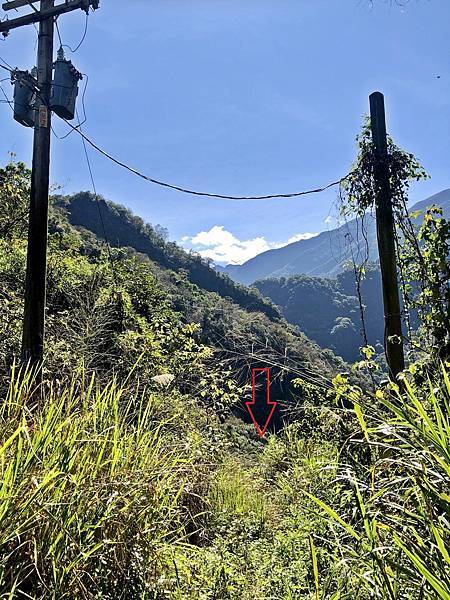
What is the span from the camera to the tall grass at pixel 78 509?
5.79ft

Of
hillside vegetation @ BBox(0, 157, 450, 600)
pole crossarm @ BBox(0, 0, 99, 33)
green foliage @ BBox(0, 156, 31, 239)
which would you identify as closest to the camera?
hillside vegetation @ BBox(0, 157, 450, 600)

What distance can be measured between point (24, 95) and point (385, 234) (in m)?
3.71

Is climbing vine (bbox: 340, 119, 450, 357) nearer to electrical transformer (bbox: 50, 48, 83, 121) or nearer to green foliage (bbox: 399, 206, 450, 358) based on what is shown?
green foliage (bbox: 399, 206, 450, 358)

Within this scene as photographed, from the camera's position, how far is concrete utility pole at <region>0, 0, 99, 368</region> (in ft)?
14.5

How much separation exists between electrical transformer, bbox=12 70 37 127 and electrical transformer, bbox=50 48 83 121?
8.2 inches

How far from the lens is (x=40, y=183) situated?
4.56 meters

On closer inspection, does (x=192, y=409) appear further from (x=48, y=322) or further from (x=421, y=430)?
(x=421, y=430)

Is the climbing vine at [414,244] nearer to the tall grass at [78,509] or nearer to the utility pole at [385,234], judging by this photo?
the utility pole at [385,234]

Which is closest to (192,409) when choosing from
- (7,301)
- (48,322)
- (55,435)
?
(48,322)

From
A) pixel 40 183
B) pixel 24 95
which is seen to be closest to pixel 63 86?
pixel 24 95

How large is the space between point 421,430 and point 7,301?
6.51 m

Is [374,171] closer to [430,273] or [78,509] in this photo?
[430,273]

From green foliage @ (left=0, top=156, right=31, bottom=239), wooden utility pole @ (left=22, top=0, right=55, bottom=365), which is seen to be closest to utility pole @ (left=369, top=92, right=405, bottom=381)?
wooden utility pole @ (left=22, top=0, right=55, bottom=365)

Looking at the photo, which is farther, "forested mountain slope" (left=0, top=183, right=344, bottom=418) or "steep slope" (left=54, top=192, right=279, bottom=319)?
"steep slope" (left=54, top=192, right=279, bottom=319)
